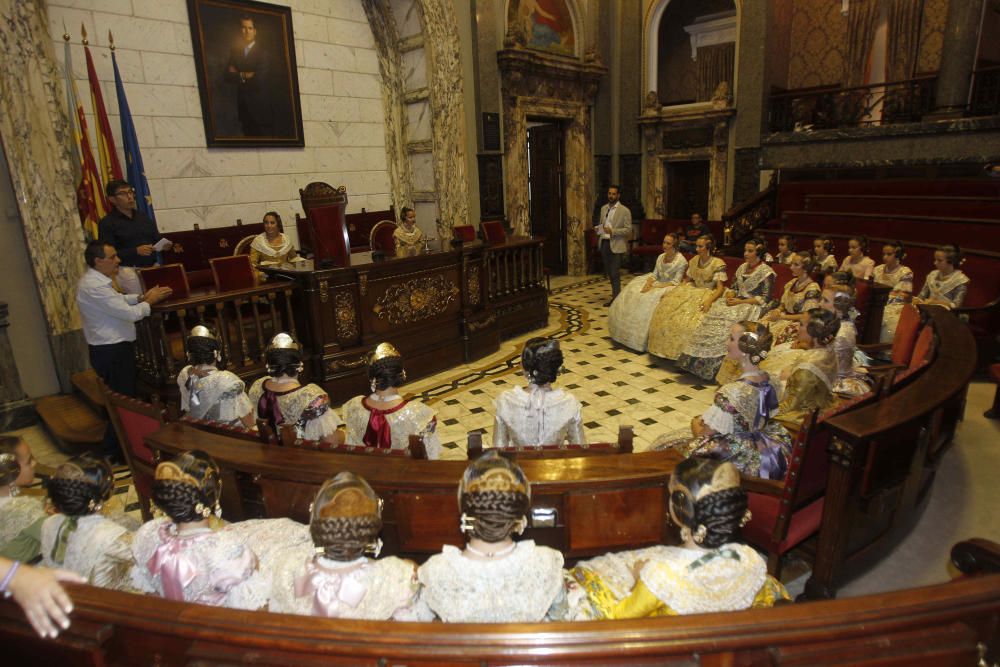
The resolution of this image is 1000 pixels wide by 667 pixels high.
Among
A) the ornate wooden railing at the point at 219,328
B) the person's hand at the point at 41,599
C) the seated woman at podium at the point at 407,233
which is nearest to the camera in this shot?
the person's hand at the point at 41,599

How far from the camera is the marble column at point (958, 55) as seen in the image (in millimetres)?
7562

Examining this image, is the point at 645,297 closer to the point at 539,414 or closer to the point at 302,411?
the point at 539,414

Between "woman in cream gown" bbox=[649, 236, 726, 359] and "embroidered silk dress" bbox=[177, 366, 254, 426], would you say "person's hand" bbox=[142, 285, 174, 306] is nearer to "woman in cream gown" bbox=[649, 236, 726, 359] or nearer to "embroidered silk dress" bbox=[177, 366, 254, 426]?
"embroidered silk dress" bbox=[177, 366, 254, 426]

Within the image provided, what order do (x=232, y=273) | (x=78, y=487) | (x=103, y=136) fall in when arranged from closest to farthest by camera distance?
1. (x=78, y=487)
2. (x=232, y=273)
3. (x=103, y=136)

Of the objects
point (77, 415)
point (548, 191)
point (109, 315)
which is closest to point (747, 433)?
point (109, 315)

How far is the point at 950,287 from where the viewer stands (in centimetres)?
529

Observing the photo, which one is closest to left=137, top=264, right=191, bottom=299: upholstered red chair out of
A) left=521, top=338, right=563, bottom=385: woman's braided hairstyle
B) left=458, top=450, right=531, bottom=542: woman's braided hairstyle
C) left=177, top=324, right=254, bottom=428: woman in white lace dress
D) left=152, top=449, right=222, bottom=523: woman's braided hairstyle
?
left=177, top=324, right=254, bottom=428: woman in white lace dress

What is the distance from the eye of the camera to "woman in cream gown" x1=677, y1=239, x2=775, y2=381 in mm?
5680

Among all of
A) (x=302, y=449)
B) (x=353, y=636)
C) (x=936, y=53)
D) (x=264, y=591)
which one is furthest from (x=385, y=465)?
(x=936, y=53)

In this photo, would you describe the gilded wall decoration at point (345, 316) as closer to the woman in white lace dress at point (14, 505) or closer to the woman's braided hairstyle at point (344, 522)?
the woman in white lace dress at point (14, 505)

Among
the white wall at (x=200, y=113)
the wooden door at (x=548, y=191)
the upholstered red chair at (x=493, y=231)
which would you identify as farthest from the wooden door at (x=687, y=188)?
the white wall at (x=200, y=113)

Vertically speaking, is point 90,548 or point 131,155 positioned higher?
point 131,155

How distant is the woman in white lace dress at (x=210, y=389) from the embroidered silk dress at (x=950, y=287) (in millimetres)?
5959

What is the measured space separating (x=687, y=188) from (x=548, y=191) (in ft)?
9.67
